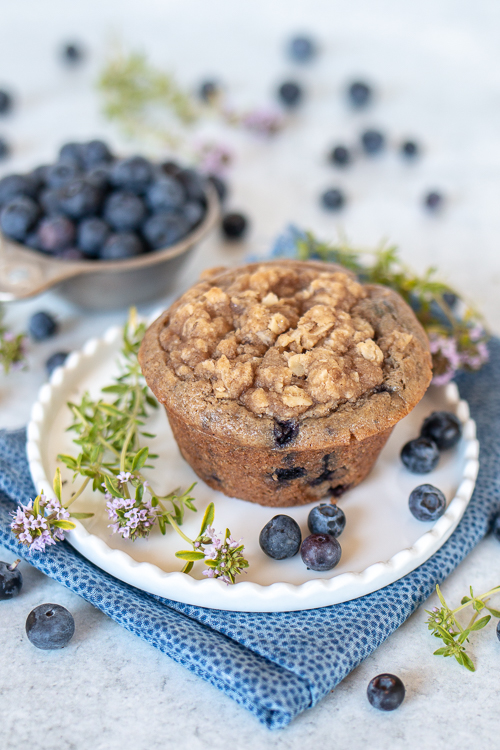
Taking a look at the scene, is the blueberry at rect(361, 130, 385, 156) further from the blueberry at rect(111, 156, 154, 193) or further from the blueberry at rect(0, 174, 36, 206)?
the blueberry at rect(0, 174, 36, 206)

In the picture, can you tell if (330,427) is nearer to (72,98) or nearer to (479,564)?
(479,564)

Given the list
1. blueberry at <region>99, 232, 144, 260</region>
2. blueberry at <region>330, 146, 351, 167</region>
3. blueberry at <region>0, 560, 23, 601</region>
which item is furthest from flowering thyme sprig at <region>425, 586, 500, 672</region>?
blueberry at <region>330, 146, 351, 167</region>

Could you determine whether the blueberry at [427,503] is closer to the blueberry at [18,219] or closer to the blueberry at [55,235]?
the blueberry at [55,235]

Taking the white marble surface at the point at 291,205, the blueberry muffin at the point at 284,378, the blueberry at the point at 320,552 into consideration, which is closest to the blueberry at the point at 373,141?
the white marble surface at the point at 291,205

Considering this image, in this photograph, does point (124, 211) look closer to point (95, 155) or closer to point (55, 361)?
point (95, 155)

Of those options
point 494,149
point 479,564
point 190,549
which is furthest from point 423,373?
point 494,149

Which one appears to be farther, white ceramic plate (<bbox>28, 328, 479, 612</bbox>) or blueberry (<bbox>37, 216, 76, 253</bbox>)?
blueberry (<bbox>37, 216, 76, 253</bbox>)

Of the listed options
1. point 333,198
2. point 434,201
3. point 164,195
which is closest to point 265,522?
point 164,195
